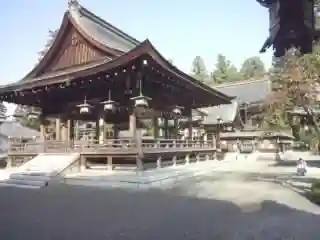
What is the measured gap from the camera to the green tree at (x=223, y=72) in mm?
92438

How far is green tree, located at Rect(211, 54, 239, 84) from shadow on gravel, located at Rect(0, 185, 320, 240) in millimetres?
80768

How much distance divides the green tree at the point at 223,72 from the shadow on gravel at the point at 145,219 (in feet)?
265

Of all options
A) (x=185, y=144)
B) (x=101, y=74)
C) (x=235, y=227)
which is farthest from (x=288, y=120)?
(x=235, y=227)

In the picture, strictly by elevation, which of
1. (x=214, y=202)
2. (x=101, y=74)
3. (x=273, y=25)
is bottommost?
(x=214, y=202)

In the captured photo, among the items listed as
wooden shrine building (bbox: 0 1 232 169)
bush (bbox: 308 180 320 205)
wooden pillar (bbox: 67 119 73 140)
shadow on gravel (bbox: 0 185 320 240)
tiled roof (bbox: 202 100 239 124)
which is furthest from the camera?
tiled roof (bbox: 202 100 239 124)

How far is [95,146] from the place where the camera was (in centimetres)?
1730

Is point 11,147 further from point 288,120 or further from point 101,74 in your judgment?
point 288,120

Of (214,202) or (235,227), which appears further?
(214,202)

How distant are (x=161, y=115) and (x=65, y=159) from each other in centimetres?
853

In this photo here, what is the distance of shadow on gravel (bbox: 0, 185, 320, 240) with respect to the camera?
6711 mm

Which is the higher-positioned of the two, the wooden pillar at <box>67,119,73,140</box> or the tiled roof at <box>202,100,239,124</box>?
the tiled roof at <box>202,100,239,124</box>

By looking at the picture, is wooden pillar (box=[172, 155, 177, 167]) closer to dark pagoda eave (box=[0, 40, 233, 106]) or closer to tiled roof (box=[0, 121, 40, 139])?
dark pagoda eave (box=[0, 40, 233, 106])

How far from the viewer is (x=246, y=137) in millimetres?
39219

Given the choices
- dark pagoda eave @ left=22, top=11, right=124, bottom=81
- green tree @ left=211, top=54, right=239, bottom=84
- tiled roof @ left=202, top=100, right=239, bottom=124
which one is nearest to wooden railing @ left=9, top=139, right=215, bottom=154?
dark pagoda eave @ left=22, top=11, right=124, bottom=81
